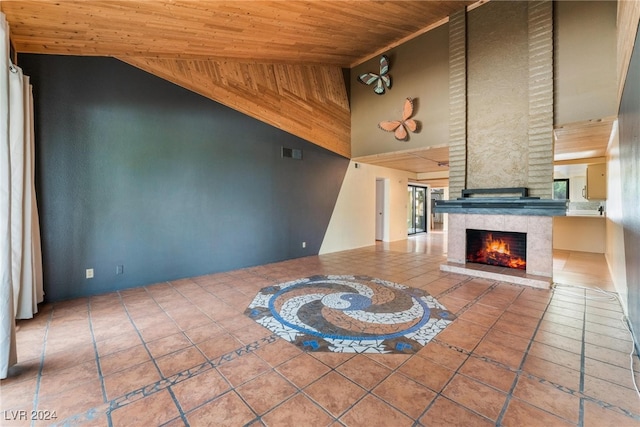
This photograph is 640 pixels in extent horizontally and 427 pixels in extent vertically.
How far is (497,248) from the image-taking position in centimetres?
485

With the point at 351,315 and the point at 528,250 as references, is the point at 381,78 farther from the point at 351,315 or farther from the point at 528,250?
the point at 351,315

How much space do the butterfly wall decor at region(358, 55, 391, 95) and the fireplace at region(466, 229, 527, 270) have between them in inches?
139

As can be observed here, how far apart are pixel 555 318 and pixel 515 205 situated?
6.48ft

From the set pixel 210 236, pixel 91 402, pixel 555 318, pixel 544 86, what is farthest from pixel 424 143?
pixel 91 402

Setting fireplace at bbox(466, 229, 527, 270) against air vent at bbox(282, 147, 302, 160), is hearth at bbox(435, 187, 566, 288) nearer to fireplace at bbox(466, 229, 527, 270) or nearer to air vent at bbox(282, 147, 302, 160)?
fireplace at bbox(466, 229, 527, 270)

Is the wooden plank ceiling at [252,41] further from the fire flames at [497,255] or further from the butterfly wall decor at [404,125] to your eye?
the fire flames at [497,255]

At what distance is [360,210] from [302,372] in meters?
5.90

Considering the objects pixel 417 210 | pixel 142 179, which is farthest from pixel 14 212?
pixel 417 210

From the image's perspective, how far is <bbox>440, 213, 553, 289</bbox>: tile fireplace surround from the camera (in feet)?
13.5

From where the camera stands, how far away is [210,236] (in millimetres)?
4695

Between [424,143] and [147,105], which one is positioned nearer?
[147,105]

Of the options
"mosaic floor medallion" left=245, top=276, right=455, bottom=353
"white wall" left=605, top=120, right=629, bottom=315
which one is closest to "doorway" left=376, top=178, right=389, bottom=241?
"mosaic floor medallion" left=245, top=276, right=455, bottom=353

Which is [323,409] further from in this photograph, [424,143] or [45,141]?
[424,143]

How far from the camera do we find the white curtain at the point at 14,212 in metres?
1.90
